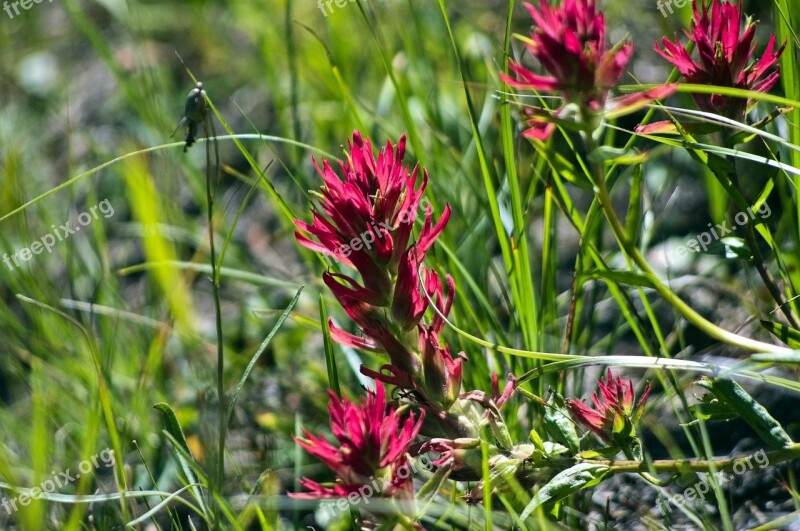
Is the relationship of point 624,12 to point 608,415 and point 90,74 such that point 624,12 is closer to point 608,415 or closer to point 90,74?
point 608,415

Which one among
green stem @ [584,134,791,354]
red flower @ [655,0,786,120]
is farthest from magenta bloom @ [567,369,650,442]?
red flower @ [655,0,786,120]

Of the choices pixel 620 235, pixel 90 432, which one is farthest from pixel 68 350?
pixel 620 235

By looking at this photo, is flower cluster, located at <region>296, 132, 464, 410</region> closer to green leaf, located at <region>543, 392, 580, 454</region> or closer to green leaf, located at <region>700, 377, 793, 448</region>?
green leaf, located at <region>543, 392, 580, 454</region>

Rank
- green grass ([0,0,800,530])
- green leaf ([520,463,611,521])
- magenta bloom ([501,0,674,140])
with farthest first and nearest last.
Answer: green grass ([0,0,800,530]), green leaf ([520,463,611,521]), magenta bloom ([501,0,674,140])

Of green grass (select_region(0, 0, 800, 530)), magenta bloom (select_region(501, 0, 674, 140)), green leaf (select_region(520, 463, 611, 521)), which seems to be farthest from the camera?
green grass (select_region(0, 0, 800, 530))

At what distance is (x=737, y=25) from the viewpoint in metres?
0.98

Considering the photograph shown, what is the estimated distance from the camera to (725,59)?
38.6 inches

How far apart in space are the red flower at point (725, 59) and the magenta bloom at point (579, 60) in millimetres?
195

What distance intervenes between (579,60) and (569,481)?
1.48 ft

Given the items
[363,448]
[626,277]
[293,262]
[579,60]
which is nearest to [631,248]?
[626,277]

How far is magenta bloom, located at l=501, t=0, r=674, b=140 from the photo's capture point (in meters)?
0.81

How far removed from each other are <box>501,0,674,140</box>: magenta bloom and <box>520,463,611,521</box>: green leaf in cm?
39

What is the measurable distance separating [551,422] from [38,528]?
81cm

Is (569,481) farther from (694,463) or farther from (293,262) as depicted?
(293,262)
